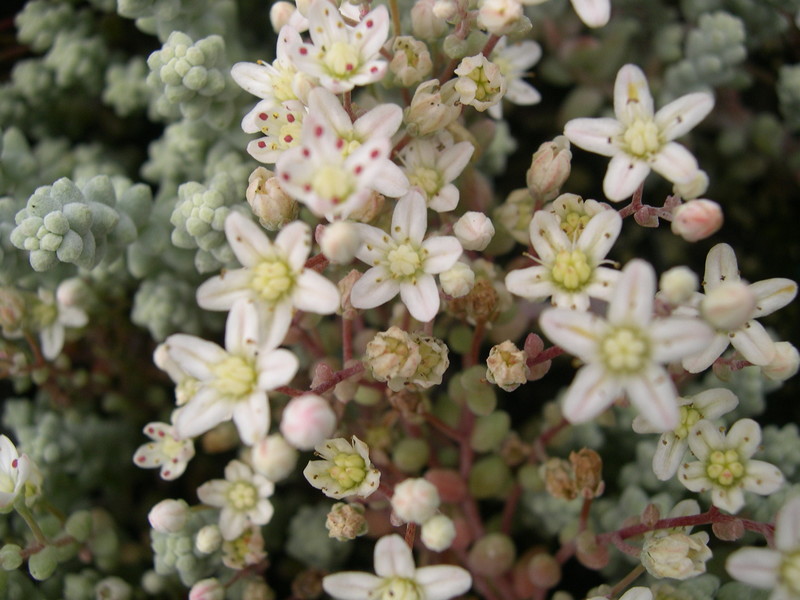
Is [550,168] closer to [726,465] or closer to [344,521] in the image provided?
[726,465]

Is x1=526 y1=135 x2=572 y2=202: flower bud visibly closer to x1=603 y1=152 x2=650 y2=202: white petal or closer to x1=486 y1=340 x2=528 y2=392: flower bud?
x1=603 y1=152 x2=650 y2=202: white petal

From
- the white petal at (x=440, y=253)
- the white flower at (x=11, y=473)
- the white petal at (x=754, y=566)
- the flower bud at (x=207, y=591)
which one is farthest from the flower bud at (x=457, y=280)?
the white flower at (x=11, y=473)

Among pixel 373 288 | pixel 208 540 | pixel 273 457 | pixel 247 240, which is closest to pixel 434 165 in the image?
pixel 373 288

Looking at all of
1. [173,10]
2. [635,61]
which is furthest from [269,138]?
[635,61]

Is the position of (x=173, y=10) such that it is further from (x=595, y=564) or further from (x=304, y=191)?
(x=595, y=564)

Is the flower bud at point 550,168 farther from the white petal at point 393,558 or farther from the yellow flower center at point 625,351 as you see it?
the white petal at point 393,558

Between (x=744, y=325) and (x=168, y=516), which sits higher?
(x=744, y=325)

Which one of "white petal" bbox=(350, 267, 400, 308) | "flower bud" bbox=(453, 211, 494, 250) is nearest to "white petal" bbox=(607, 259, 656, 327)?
"flower bud" bbox=(453, 211, 494, 250)
